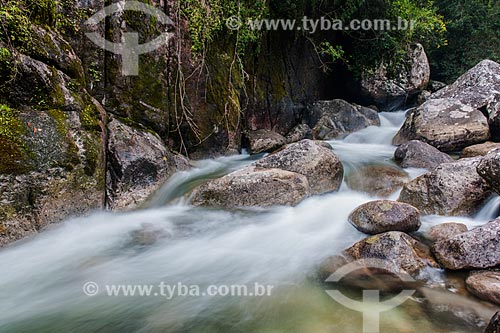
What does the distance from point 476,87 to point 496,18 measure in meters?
9.05

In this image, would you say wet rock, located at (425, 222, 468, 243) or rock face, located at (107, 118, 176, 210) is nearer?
wet rock, located at (425, 222, 468, 243)

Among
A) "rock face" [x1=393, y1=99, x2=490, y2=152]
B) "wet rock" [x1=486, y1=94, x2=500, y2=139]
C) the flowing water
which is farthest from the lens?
"wet rock" [x1=486, y1=94, x2=500, y2=139]

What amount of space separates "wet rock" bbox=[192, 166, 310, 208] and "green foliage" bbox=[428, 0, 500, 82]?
13337mm

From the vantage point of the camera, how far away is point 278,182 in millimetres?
4805

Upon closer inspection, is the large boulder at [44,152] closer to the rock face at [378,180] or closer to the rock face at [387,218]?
the rock face at [387,218]

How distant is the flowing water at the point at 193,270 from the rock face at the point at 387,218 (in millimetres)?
193

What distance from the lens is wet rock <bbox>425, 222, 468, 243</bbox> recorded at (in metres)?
3.62

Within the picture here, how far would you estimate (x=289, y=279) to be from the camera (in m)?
3.32

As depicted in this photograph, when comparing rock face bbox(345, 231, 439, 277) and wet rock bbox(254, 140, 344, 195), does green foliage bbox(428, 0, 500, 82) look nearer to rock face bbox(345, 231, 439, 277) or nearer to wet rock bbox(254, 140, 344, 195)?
wet rock bbox(254, 140, 344, 195)

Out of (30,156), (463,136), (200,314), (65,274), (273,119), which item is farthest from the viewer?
(273,119)

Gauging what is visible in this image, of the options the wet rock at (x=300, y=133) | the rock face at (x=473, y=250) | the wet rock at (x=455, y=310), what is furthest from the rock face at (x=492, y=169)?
the wet rock at (x=300, y=133)

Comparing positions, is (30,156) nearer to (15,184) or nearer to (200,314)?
(15,184)

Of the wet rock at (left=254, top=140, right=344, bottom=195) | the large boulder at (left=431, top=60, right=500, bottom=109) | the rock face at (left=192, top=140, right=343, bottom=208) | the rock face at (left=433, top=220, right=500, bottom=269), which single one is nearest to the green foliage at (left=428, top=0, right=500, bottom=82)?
the large boulder at (left=431, top=60, right=500, bottom=109)

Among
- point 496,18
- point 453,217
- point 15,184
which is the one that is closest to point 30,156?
point 15,184
